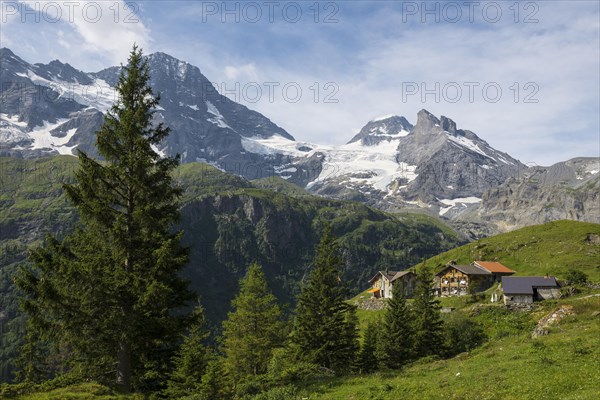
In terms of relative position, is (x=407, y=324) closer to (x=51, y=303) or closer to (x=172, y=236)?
(x=172, y=236)

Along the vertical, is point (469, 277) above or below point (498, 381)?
below

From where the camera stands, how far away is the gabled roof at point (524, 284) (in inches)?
3568

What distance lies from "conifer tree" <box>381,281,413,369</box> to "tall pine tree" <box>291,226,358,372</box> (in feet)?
17.6

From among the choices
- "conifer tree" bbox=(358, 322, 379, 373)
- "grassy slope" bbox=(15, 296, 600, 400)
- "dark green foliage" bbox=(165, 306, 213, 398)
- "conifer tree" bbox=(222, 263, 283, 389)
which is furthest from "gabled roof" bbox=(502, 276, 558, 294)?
"dark green foliage" bbox=(165, 306, 213, 398)

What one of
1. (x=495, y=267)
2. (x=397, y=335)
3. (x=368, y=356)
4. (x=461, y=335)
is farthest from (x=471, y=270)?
(x=368, y=356)

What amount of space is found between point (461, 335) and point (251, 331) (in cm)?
3571

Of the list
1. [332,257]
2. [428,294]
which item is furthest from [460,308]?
[332,257]

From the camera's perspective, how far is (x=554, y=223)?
153 meters

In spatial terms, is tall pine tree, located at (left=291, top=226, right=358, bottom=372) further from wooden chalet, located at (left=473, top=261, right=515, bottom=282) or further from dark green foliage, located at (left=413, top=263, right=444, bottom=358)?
wooden chalet, located at (left=473, top=261, right=515, bottom=282)

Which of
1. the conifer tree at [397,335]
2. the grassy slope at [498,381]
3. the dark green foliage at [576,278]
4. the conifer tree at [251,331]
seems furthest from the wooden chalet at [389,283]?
the grassy slope at [498,381]

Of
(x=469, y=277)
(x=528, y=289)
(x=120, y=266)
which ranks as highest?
(x=120, y=266)

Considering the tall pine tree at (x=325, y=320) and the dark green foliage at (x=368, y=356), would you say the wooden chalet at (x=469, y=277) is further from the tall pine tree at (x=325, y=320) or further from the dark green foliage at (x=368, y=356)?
the tall pine tree at (x=325, y=320)

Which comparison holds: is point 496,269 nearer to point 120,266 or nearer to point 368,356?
point 368,356

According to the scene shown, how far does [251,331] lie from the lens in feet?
186
